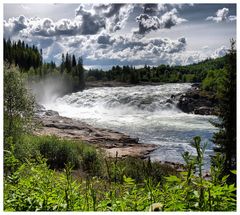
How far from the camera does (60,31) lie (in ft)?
11.8

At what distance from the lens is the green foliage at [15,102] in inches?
198

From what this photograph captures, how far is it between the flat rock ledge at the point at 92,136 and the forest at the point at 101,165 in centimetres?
38

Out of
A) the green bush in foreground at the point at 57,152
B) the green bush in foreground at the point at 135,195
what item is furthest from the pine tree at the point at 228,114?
the green bush in foreground at the point at 135,195

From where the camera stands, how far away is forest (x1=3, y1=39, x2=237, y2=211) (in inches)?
65.2

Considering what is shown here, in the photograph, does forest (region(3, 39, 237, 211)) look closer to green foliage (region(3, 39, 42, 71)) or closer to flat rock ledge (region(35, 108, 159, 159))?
green foliage (region(3, 39, 42, 71))

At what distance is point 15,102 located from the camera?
17.6 ft

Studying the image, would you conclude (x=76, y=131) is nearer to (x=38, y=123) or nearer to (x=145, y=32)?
(x=38, y=123)

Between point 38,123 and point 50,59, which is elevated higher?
point 50,59

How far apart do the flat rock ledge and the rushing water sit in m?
0.19

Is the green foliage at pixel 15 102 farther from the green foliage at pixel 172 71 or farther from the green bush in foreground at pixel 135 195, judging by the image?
the green bush in foreground at pixel 135 195

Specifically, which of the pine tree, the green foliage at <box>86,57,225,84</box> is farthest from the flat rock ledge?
the pine tree

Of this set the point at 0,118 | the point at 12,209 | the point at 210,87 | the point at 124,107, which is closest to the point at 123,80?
the point at 210,87

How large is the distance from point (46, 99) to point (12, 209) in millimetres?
4419

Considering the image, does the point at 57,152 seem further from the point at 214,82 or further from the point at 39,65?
the point at 214,82
